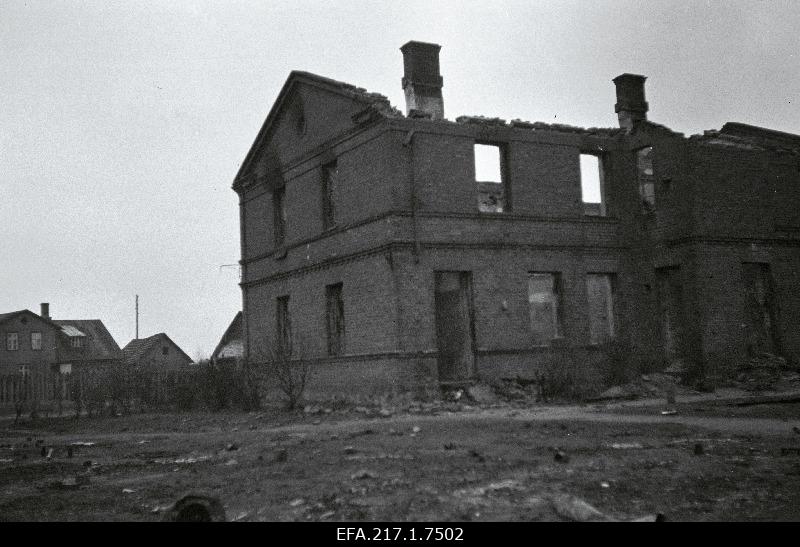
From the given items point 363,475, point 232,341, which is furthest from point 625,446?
point 232,341

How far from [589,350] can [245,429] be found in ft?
33.2

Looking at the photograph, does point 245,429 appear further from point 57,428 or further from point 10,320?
point 10,320

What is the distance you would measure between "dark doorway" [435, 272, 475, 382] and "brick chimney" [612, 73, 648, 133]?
791 cm

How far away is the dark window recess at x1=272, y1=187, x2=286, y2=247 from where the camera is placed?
2416 centimetres

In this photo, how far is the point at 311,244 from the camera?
71.9ft

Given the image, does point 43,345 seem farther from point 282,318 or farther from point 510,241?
point 510,241

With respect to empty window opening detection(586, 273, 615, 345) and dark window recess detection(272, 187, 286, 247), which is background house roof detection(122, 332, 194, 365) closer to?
dark window recess detection(272, 187, 286, 247)

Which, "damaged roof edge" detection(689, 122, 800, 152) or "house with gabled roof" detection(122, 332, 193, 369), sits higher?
"damaged roof edge" detection(689, 122, 800, 152)

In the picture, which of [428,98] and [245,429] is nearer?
[245,429]

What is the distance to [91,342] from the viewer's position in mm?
55781

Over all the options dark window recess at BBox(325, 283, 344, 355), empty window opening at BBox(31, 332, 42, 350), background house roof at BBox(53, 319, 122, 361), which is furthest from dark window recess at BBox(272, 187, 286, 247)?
background house roof at BBox(53, 319, 122, 361)

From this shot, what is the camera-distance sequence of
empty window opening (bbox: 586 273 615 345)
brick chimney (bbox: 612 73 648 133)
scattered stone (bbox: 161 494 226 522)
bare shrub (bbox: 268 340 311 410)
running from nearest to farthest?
scattered stone (bbox: 161 494 226 522), bare shrub (bbox: 268 340 311 410), empty window opening (bbox: 586 273 615 345), brick chimney (bbox: 612 73 648 133)

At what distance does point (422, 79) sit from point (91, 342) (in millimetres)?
43784
